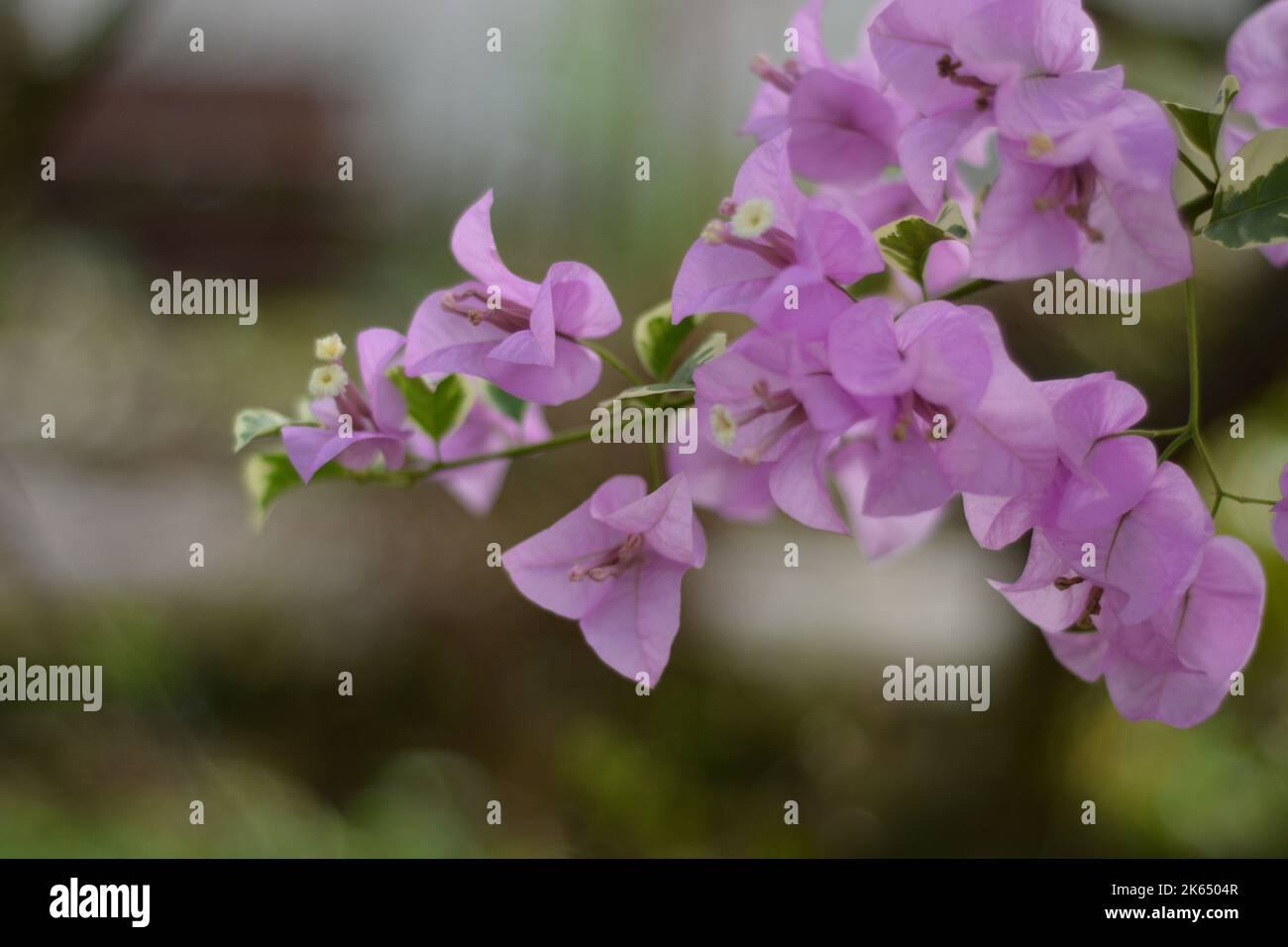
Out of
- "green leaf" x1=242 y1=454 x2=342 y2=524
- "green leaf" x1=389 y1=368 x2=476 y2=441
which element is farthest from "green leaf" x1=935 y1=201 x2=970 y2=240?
"green leaf" x1=242 y1=454 x2=342 y2=524

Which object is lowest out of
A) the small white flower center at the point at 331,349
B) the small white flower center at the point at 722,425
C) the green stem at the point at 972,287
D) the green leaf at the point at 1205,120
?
the small white flower center at the point at 722,425

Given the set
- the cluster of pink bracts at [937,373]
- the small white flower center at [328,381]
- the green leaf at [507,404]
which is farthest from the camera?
the green leaf at [507,404]

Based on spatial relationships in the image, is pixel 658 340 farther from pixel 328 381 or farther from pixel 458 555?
pixel 458 555

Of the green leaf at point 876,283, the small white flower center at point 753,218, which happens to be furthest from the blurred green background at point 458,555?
the small white flower center at point 753,218

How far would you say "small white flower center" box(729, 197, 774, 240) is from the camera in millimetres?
334

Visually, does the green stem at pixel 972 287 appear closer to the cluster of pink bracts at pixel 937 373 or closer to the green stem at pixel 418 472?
the cluster of pink bracts at pixel 937 373

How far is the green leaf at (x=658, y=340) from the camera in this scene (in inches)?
19.0

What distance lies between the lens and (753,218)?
34cm

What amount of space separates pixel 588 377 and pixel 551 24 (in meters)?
2.46

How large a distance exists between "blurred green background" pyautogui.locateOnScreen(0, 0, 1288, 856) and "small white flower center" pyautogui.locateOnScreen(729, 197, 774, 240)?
0.74 meters

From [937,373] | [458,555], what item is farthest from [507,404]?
[458,555]

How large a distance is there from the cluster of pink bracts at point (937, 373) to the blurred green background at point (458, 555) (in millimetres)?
650

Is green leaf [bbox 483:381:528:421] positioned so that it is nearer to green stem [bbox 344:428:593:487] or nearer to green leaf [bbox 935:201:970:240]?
green stem [bbox 344:428:593:487]

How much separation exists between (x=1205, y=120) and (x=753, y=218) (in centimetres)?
19
